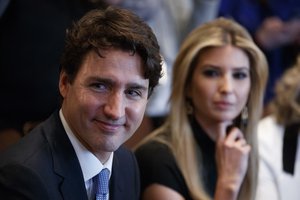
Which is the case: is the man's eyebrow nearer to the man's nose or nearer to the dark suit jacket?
the man's nose

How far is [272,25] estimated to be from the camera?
293 centimetres

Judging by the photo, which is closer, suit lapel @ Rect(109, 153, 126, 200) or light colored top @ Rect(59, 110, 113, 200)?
light colored top @ Rect(59, 110, 113, 200)

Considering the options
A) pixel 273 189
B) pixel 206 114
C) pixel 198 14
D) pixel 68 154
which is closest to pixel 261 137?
pixel 273 189

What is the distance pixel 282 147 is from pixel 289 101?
17 centimetres

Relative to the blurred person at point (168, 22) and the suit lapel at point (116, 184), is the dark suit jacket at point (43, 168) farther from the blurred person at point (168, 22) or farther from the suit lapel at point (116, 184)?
the blurred person at point (168, 22)

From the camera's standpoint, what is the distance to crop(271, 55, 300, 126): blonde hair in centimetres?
225

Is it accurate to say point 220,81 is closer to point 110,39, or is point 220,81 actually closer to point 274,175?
point 274,175

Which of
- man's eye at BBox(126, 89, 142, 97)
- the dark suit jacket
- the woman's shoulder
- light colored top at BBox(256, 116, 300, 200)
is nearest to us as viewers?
the dark suit jacket

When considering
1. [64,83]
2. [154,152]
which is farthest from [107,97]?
[154,152]

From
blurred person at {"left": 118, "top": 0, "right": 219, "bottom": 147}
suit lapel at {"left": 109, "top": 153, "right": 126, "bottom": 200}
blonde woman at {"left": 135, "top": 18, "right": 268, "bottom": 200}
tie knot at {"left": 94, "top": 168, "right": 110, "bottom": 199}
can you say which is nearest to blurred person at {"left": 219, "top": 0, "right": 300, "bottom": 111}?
blurred person at {"left": 118, "top": 0, "right": 219, "bottom": 147}

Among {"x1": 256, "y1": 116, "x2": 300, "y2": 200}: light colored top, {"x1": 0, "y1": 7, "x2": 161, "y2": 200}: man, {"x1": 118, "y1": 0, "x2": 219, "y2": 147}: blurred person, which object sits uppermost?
{"x1": 118, "y1": 0, "x2": 219, "y2": 147}: blurred person

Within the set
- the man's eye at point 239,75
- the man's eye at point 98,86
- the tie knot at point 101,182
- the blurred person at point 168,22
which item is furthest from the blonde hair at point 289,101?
the man's eye at point 98,86

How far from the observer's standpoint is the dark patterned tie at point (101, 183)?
146cm

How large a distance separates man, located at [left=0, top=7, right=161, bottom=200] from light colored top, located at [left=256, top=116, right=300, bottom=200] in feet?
3.11
